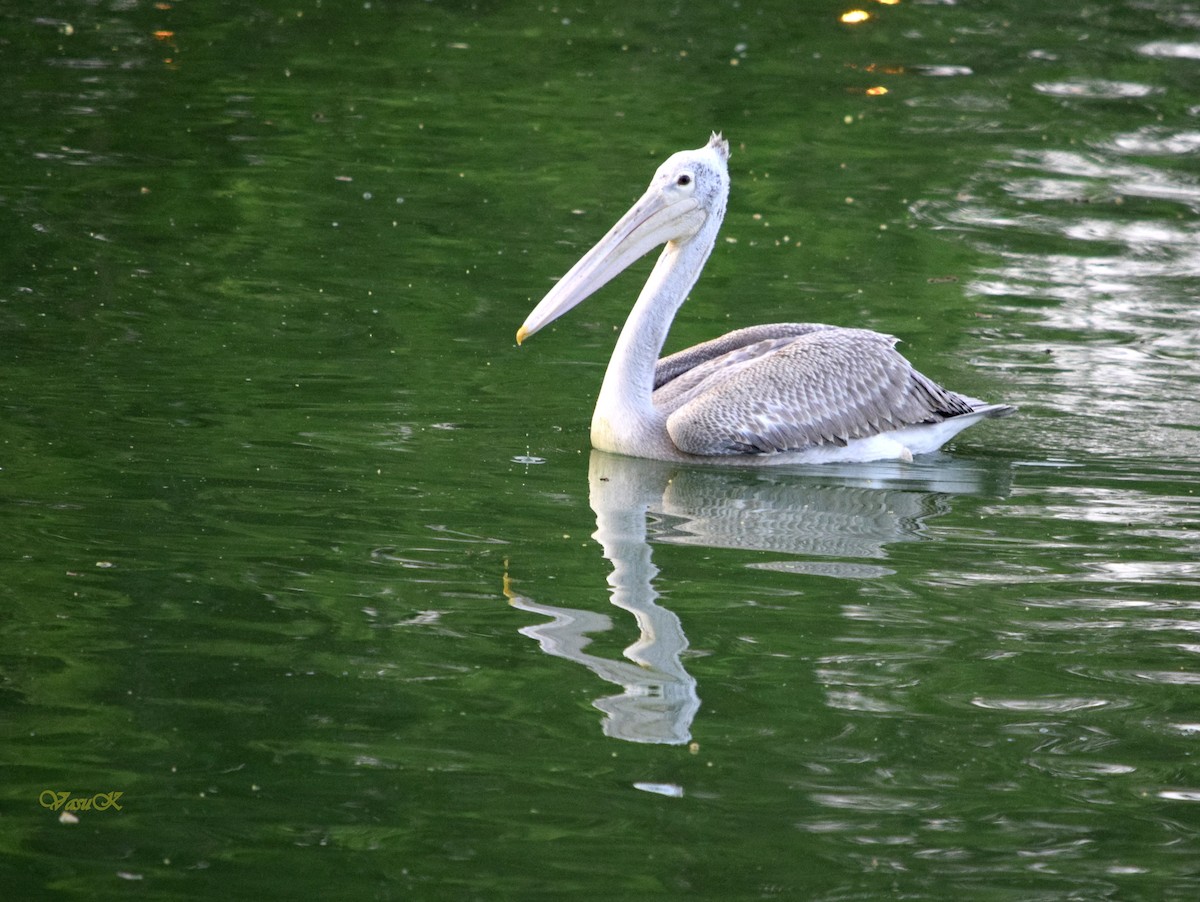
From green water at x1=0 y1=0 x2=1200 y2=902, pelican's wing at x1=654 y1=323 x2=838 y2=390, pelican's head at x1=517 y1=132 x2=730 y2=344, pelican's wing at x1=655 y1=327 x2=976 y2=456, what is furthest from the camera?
pelican's wing at x1=654 y1=323 x2=838 y2=390

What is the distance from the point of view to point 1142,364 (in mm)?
8148

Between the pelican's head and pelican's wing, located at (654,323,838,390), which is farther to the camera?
pelican's wing, located at (654,323,838,390)

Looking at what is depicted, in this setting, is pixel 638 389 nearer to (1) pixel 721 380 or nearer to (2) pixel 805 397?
(1) pixel 721 380

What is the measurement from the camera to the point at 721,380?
23.0 ft

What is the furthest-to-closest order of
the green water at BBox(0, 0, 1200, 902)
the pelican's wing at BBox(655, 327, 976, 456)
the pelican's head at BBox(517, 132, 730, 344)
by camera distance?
the pelican's head at BBox(517, 132, 730, 344) < the pelican's wing at BBox(655, 327, 976, 456) < the green water at BBox(0, 0, 1200, 902)

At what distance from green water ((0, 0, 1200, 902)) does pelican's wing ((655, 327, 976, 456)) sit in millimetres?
160

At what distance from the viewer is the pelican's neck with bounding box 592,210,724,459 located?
22.4 feet

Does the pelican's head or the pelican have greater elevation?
the pelican's head

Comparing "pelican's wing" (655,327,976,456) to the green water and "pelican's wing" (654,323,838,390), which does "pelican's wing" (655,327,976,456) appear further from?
the green water

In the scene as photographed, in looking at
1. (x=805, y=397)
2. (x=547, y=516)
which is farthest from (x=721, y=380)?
(x=547, y=516)

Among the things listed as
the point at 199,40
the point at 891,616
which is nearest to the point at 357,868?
the point at 891,616

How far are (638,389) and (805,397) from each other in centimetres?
61

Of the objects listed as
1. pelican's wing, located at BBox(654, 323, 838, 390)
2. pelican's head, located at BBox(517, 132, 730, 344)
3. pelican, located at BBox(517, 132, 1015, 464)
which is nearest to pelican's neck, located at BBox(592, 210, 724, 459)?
pelican, located at BBox(517, 132, 1015, 464)

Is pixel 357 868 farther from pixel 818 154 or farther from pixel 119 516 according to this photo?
pixel 818 154
